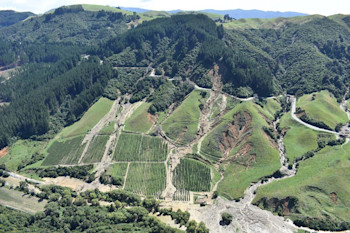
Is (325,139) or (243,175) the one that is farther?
(325,139)

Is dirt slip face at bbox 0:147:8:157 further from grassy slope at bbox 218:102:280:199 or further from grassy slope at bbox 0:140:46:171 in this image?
grassy slope at bbox 218:102:280:199

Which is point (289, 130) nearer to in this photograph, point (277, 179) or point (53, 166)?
point (277, 179)

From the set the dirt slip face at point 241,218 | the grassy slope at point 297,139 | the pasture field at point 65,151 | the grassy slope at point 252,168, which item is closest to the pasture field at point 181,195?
the dirt slip face at point 241,218

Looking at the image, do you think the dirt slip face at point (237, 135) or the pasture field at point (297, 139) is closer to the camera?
the pasture field at point (297, 139)

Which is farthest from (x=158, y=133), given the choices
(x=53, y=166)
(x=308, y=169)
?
(x=308, y=169)

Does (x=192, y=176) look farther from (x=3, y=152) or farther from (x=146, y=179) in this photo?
(x=3, y=152)

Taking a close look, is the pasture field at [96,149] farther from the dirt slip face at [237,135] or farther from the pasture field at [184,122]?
the dirt slip face at [237,135]

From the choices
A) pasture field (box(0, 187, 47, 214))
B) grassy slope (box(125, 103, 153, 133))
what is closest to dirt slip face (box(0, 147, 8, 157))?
pasture field (box(0, 187, 47, 214))
